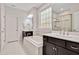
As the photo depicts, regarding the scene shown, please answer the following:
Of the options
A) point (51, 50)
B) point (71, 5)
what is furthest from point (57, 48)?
point (71, 5)

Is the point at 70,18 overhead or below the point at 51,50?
overhead

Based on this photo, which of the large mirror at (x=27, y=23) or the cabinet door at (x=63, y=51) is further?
the large mirror at (x=27, y=23)

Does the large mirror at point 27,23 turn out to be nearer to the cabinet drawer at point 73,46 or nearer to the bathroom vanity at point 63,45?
the bathroom vanity at point 63,45

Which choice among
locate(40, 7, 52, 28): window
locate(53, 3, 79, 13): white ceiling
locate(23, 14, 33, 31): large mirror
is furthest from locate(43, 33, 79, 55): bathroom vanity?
locate(23, 14, 33, 31): large mirror

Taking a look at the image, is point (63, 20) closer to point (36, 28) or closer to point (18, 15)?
point (36, 28)

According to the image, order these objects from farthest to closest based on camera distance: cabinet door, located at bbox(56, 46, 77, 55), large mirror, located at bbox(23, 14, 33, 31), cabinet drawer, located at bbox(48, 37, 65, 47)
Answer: large mirror, located at bbox(23, 14, 33, 31) → cabinet drawer, located at bbox(48, 37, 65, 47) → cabinet door, located at bbox(56, 46, 77, 55)

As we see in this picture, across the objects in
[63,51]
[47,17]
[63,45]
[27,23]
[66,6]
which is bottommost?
[63,51]

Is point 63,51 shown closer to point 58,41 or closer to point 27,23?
point 58,41

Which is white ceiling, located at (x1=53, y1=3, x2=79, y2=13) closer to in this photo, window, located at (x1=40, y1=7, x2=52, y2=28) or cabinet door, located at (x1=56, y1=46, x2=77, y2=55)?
window, located at (x1=40, y1=7, x2=52, y2=28)

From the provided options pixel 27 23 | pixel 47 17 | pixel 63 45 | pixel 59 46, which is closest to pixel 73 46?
pixel 63 45

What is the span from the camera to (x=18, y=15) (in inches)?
231

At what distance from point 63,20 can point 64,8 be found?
0.38m

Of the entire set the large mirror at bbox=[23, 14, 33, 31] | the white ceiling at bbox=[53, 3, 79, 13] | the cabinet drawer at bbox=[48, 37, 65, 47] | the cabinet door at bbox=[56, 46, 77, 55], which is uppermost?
the white ceiling at bbox=[53, 3, 79, 13]

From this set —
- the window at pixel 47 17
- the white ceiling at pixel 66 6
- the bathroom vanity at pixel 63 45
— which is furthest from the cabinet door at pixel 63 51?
the window at pixel 47 17
